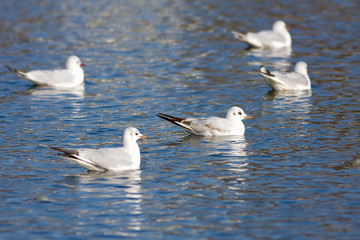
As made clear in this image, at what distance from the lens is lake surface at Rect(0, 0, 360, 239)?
1086 centimetres

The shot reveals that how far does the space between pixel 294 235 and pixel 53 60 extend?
1735cm

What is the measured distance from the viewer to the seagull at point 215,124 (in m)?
16.1

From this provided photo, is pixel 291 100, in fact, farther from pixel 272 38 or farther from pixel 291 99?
pixel 272 38

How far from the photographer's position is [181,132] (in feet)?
55.7

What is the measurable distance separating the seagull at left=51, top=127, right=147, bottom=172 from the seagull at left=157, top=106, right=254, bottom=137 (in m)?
2.67

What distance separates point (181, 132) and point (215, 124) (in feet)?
3.97

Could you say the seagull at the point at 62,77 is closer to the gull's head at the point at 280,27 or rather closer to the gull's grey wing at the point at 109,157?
the gull's grey wing at the point at 109,157

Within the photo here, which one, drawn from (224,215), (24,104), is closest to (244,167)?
(224,215)

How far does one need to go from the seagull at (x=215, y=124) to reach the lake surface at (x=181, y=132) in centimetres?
19

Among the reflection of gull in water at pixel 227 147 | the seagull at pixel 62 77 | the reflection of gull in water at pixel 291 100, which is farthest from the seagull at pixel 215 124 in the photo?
the seagull at pixel 62 77

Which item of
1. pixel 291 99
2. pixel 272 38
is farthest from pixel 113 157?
pixel 272 38

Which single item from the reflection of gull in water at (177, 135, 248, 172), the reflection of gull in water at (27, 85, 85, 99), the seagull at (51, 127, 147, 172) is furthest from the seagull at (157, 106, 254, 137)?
the reflection of gull in water at (27, 85, 85, 99)

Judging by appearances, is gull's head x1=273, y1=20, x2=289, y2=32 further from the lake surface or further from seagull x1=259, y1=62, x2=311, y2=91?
seagull x1=259, y1=62, x2=311, y2=91

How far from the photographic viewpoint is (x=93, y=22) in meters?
33.3
